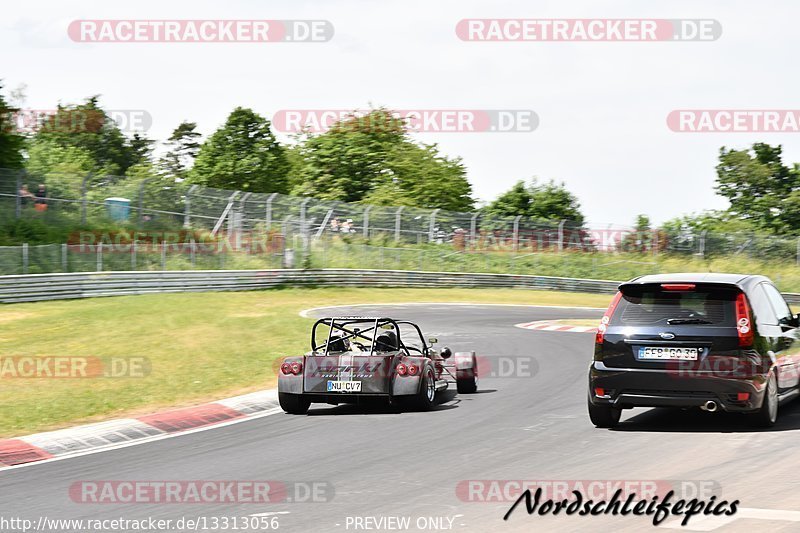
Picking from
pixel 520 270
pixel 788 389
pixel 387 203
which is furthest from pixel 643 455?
pixel 387 203

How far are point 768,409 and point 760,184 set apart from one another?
80.1m

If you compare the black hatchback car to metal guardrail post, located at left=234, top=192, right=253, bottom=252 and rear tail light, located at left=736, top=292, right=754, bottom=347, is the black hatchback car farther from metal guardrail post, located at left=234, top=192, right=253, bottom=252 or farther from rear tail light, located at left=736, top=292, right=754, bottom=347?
metal guardrail post, located at left=234, top=192, right=253, bottom=252

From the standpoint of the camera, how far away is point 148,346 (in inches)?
788

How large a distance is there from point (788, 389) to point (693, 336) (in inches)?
80.3

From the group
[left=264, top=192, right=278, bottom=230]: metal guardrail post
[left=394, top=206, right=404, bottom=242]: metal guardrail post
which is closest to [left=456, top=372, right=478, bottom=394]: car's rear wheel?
[left=264, top=192, right=278, bottom=230]: metal guardrail post

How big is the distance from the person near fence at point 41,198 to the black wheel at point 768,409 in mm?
32012

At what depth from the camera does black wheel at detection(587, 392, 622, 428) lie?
414 inches

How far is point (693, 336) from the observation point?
989 cm

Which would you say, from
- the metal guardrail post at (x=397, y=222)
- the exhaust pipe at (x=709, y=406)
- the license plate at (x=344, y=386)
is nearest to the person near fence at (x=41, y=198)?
the metal guardrail post at (x=397, y=222)

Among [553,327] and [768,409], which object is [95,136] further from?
[768,409]

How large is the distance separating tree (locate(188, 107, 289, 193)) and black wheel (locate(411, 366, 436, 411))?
78.7 metres

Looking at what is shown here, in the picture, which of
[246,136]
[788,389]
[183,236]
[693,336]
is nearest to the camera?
[693,336]

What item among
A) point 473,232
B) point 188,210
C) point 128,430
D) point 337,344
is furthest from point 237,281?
point 128,430

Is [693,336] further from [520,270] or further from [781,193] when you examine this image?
[781,193]
